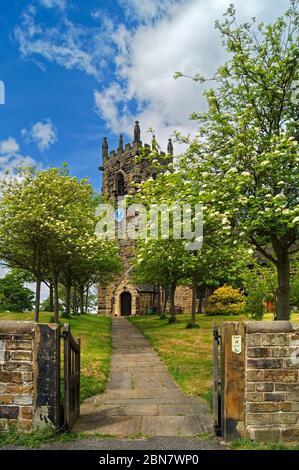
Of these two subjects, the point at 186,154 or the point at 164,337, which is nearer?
the point at 186,154

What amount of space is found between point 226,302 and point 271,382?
1188 inches

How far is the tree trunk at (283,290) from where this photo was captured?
11492 millimetres

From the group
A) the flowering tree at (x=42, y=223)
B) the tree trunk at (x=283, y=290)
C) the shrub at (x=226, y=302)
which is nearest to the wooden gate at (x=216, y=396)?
the tree trunk at (x=283, y=290)

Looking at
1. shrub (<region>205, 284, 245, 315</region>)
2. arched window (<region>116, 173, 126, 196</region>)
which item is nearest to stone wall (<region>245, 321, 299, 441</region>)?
shrub (<region>205, 284, 245, 315</region>)

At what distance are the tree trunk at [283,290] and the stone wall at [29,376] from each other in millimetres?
7096

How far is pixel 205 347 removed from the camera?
56.1ft

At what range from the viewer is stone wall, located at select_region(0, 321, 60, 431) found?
22.5 feet

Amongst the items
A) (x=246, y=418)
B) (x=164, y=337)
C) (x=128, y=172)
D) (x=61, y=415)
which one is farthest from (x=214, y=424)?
→ (x=128, y=172)

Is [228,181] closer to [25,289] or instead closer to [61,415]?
[61,415]

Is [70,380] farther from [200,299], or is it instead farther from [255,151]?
[200,299]

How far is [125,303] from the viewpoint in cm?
5078

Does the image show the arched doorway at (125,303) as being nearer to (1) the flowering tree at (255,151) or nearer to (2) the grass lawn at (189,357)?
(2) the grass lawn at (189,357)

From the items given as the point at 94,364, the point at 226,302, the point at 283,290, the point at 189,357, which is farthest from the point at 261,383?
the point at 226,302
